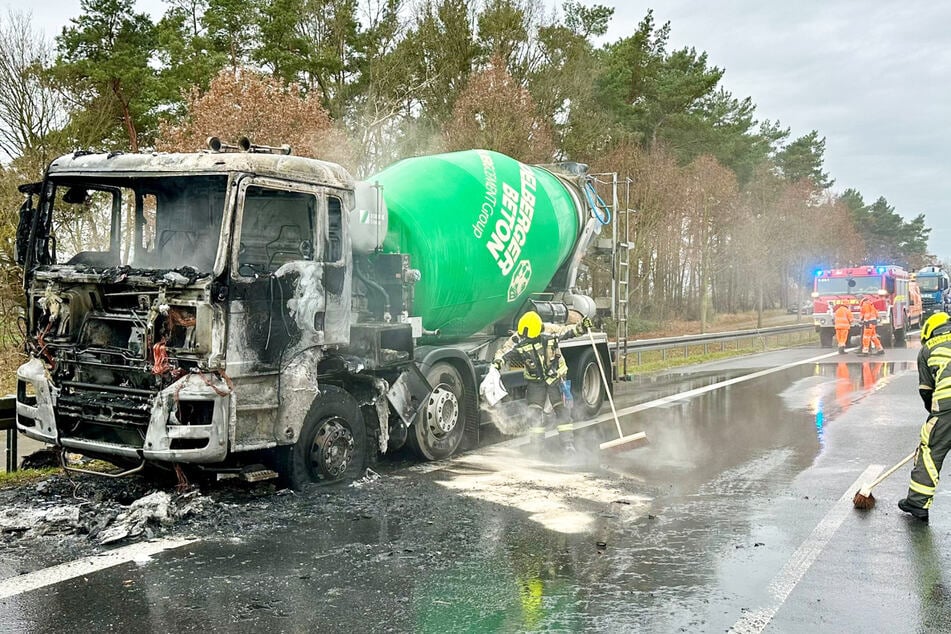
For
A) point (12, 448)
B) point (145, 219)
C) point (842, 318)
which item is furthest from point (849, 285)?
point (12, 448)

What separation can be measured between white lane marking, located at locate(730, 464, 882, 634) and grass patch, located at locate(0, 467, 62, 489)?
5931 millimetres

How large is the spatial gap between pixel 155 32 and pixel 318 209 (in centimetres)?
2489

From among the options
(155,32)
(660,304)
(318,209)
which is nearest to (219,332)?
(318,209)

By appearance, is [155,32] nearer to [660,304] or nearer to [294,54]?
[294,54]

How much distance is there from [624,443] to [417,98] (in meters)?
21.8

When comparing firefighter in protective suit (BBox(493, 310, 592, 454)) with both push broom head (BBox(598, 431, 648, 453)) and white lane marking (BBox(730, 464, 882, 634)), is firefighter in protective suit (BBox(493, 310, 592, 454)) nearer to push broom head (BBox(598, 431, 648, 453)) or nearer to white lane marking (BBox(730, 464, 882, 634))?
push broom head (BBox(598, 431, 648, 453))

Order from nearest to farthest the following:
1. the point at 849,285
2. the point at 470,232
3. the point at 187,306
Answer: the point at 187,306
the point at 470,232
the point at 849,285

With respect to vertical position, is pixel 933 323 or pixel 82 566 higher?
pixel 933 323

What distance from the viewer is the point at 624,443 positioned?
9.42m

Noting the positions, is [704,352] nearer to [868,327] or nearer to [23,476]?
[868,327]

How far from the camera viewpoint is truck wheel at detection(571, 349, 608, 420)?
1160 centimetres

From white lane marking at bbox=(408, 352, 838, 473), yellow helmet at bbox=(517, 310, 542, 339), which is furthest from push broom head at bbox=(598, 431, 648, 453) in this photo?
yellow helmet at bbox=(517, 310, 542, 339)

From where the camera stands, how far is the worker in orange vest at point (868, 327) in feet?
80.9

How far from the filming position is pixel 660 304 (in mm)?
42031
